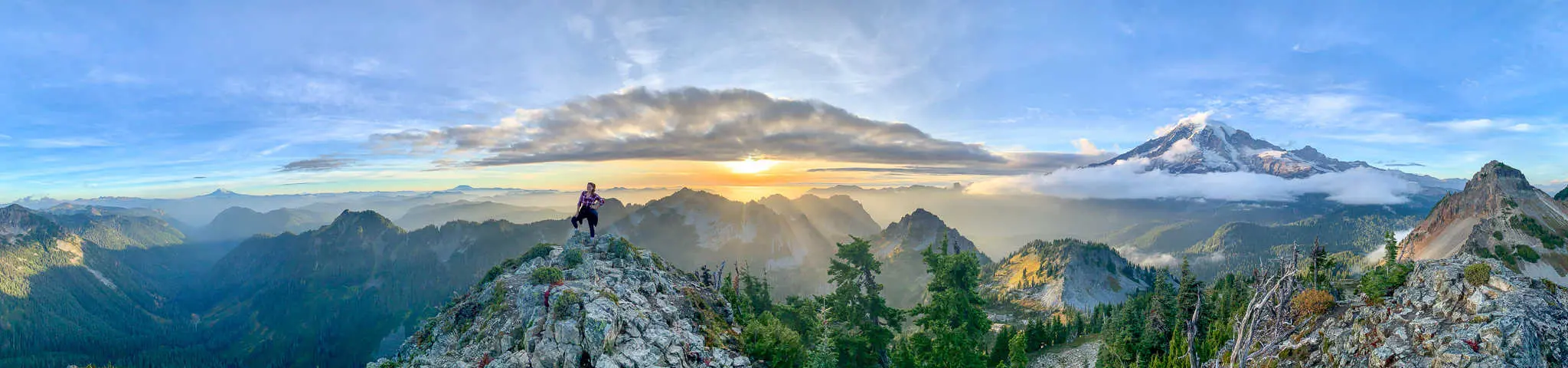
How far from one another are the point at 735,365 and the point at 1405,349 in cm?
4376

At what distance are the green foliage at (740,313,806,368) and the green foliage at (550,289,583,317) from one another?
12.7 metres

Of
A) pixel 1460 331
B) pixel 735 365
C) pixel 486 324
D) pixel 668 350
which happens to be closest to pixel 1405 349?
pixel 1460 331

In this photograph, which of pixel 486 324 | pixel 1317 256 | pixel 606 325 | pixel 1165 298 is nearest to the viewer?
pixel 606 325

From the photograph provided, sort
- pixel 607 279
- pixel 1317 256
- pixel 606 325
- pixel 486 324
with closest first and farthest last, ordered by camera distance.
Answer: pixel 606 325 < pixel 486 324 < pixel 607 279 < pixel 1317 256

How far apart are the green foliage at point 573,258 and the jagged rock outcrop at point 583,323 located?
0.31 meters

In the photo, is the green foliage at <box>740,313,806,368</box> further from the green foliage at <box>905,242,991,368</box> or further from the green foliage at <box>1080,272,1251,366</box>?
the green foliage at <box>1080,272,1251,366</box>

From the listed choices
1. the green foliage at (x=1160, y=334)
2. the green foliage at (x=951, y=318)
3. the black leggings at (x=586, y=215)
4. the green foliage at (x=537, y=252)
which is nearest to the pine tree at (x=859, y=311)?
the green foliage at (x=951, y=318)

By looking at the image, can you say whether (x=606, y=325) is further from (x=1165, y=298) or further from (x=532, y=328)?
(x=1165, y=298)

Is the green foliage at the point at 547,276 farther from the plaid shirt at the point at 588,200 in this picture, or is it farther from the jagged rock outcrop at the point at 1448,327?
the jagged rock outcrop at the point at 1448,327

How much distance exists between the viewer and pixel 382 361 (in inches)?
1326

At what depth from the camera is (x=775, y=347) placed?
38500mm

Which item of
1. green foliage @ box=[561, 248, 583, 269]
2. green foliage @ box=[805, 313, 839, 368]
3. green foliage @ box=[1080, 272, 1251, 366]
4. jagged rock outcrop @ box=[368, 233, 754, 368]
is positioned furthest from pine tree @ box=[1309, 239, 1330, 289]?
green foliage @ box=[561, 248, 583, 269]

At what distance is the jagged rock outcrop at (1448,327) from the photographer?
102 ft

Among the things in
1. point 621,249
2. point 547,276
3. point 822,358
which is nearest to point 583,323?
point 547,276
